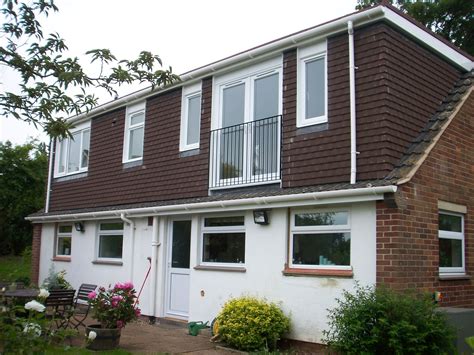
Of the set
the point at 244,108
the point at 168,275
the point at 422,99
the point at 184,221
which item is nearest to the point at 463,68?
the point at 422,99

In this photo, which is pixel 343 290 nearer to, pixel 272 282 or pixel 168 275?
pixel 272 282

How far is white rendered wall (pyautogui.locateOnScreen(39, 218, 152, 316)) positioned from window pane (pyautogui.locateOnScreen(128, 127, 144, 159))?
1.80 m

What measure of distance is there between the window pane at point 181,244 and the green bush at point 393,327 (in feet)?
16.5

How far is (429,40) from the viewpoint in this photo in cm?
991

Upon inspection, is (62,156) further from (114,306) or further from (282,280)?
(282,280)

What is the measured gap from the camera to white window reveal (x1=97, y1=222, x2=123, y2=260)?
45.4ft

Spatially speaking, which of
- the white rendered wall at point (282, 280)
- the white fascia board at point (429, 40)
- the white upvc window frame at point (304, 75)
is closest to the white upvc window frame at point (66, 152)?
the white rendered wall at point (282, 280)

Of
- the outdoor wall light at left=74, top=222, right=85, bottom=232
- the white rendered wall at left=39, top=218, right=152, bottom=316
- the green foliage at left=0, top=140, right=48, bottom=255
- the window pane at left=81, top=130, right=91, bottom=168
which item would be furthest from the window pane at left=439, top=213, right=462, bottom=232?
the green foliage at left=0, top=140, right=48, bottom=255

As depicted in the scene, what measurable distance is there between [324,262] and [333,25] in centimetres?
389

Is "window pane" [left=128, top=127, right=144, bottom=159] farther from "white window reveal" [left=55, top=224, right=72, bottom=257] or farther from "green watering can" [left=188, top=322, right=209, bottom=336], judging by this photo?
"green watering can" [left=188, top=322, right=209, bottom=336]

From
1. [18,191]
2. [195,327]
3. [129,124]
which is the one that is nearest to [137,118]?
[129,124]

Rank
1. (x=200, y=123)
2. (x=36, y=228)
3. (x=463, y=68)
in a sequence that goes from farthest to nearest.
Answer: (x=36, y=228) < (x=200, y=123) < (x=463, y=68)

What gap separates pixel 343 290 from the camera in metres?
8.36

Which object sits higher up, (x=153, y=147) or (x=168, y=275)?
(x=153, y=147)
